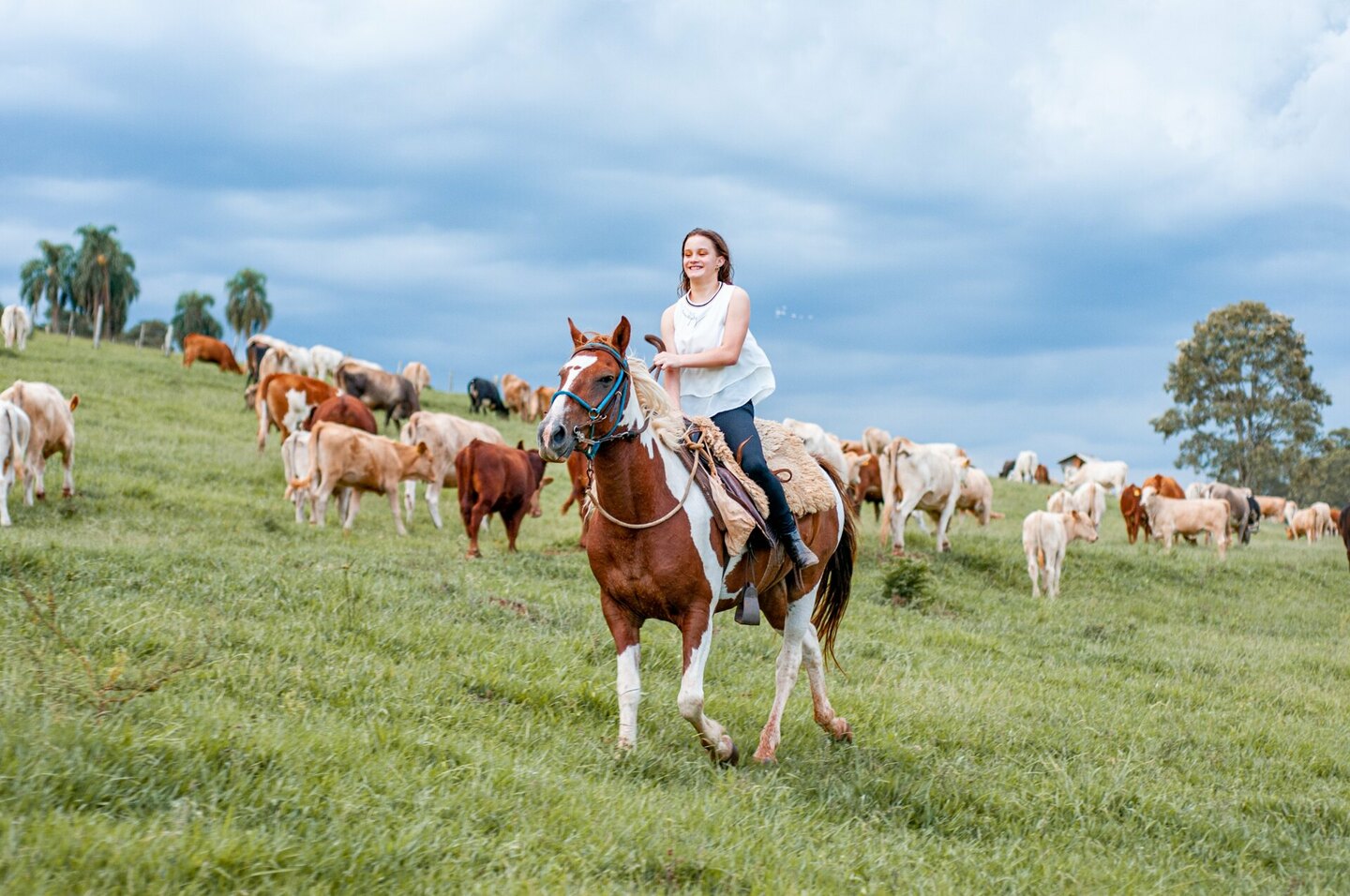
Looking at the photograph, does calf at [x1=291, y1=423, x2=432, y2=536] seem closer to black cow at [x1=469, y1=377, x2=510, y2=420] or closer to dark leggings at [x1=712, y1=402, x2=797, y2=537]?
dark leggings at [x1=712, y1=402, x2=797, y2=537]

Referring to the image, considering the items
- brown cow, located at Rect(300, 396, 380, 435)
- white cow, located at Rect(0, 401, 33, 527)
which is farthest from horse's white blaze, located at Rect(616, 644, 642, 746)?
brown cow, located at Rect(300, 396, 380, 435)

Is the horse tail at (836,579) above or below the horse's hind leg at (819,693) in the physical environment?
above

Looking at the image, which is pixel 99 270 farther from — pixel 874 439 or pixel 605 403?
pixel 605 403

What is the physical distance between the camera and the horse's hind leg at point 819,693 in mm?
6840

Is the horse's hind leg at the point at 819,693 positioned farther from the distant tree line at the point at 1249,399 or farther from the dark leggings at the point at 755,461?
the distant tree line at the point at 1249,399

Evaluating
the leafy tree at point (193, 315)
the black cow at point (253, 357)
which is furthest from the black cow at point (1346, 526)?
the leafy tree at point (193, 315)

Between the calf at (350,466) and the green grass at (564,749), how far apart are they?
409 centimetres

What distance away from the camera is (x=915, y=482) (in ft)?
62.5

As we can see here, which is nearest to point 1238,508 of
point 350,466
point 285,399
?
point 350,466

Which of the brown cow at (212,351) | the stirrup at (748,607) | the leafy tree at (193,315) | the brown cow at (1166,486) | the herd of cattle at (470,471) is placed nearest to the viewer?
the stirrup at (748,607)

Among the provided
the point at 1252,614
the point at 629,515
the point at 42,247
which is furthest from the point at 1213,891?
the point at 42,247

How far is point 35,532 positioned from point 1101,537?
86.8 ft

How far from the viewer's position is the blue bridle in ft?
16.9

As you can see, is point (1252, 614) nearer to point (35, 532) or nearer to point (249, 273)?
point (35, 532)
